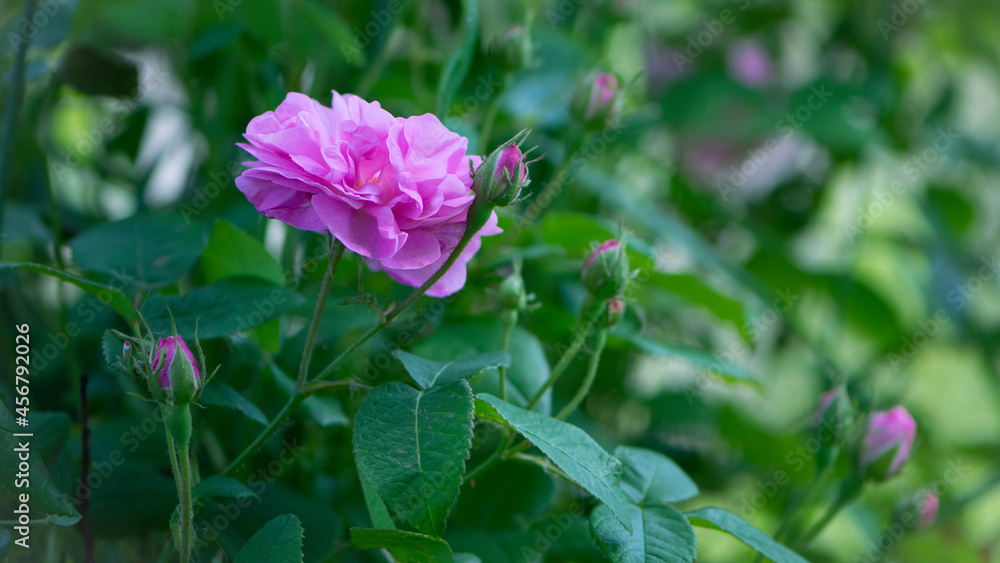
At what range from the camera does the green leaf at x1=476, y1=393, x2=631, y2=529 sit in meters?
0.27

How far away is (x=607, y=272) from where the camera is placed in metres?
0.36

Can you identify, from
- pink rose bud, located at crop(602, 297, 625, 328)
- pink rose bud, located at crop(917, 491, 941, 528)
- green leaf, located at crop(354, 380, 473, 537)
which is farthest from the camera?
pink rose bud, located at crop(917, 491, 941, 528)

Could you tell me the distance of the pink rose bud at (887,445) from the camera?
44 centimetres

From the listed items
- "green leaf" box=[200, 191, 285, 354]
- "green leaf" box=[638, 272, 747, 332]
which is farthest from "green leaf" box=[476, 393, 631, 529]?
"green leaf" box=[638, 272, 747, 332]

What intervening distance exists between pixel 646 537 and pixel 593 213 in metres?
0.42

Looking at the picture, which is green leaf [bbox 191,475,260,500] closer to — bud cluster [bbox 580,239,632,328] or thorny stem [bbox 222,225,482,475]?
thorny stem [bbox 222,225,482,475]

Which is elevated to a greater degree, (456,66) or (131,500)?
(456,66)

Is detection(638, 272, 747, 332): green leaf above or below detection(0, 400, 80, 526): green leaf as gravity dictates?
above

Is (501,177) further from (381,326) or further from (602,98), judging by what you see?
(602,98)

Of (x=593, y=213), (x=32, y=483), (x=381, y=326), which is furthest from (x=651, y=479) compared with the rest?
(x=593, y=213)

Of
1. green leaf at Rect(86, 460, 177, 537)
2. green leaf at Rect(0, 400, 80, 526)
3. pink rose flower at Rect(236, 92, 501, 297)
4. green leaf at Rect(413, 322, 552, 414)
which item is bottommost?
green leaf at Rect(86, 460, 177, 537)

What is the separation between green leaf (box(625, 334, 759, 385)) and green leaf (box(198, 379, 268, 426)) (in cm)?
21

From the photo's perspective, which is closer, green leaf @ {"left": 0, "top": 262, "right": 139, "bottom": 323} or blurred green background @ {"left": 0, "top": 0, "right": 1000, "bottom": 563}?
green leaf @ {"left": 0, "top": 262, "right": 139, "bottom": 323}

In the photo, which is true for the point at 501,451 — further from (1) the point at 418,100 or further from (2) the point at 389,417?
(1) the point at 418,100
